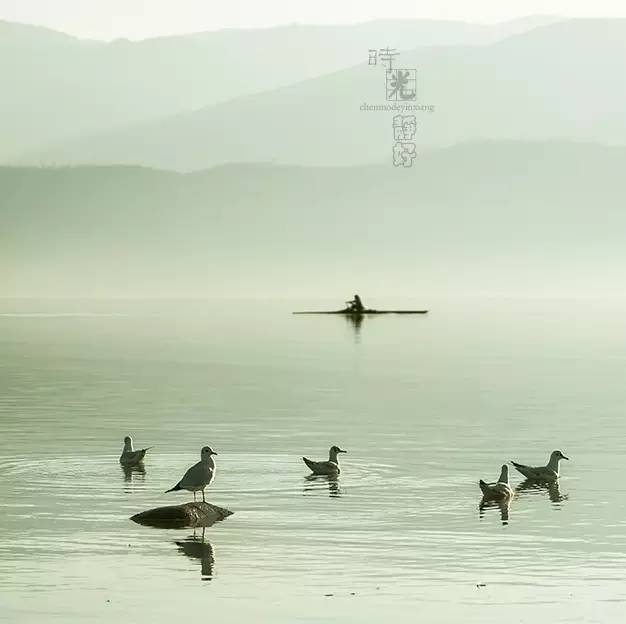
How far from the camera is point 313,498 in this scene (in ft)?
143

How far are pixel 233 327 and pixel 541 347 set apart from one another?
148 ft

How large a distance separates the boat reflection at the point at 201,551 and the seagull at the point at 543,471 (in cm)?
1197

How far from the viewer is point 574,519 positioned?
1617 inches

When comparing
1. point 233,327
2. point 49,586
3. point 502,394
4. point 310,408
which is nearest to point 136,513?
point 49,586

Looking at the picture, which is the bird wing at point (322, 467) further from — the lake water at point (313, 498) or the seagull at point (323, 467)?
the lake water at point (313, 498)

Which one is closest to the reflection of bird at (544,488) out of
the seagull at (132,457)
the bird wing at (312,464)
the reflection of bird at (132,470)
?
the bird wing at (312,464)

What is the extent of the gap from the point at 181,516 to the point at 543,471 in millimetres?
11684

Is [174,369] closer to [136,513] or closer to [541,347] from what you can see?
[541,347]

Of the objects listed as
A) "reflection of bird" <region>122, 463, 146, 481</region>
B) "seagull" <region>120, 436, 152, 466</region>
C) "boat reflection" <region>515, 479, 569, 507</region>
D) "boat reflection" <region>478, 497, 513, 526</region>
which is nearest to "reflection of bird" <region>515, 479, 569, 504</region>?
"boat reflection" <region>515, 479, 569, 507</region>

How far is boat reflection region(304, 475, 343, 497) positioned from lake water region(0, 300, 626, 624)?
131 mm

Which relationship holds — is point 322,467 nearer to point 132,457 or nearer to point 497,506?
point 132,457

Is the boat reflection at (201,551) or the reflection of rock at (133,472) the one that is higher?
the reflection of rock at (133,472)

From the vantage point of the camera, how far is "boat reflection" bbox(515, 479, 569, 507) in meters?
44.9

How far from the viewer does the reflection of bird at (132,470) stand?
4762cm
